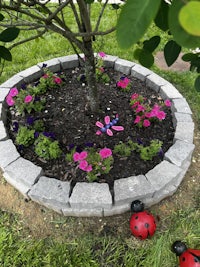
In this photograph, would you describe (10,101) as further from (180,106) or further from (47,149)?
(180,106)

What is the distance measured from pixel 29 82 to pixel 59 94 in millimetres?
390

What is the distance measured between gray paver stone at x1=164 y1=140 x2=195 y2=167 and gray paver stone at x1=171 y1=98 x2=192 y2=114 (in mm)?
393

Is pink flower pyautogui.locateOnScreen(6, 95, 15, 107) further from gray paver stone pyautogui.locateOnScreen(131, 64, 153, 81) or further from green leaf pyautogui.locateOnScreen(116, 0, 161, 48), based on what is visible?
green leaf pyautogui.locateOnScreen(116, 0, 161, 48)

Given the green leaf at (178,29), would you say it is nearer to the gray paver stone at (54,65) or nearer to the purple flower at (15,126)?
Result: the purple flower at (15,126)

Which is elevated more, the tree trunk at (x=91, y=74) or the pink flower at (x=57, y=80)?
the tree trunk at (x=91, y=74)

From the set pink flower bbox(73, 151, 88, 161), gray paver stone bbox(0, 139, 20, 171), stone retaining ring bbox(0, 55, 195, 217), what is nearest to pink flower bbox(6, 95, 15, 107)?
stone retaining ring bbox(0, 55, 195, 217)

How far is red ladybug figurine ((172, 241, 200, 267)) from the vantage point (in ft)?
5.18

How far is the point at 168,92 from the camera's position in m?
2.57

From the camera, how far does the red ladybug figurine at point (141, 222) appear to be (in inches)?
68.6

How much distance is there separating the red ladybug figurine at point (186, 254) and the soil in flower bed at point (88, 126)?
541 mm

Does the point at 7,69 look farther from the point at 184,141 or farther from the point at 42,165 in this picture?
the point at 184,141

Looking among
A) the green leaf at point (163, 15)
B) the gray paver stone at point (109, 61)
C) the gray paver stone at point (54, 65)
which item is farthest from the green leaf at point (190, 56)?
the gray paver stone at point (54, 65)

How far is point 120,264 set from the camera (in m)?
1.74

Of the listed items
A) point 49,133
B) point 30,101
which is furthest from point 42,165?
point 30,101
